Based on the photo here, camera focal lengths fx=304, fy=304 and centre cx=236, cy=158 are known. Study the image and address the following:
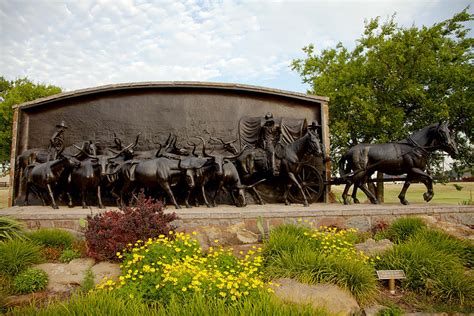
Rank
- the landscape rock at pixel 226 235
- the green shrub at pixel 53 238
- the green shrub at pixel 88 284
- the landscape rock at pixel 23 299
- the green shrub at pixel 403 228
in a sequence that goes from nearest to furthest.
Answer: the landscape rock at pixel 23 299
the green shrub at pixel 88 284
the green shrub at pixel 53 238
the landscape rock at pixel 226 235
the green shrub at pixel 403 228

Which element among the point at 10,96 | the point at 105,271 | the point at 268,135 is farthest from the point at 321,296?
the point at 10,96

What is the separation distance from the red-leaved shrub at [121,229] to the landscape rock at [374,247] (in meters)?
4.19

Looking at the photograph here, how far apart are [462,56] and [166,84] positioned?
1477cm

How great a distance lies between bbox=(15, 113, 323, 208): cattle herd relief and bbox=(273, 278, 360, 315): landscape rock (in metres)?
4.66

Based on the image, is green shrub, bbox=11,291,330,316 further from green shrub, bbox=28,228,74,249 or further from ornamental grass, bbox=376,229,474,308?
green shrub, bbox=28,228,74,249

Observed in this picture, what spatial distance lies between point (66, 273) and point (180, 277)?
2.68 m

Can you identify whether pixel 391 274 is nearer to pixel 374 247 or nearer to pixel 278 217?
pixel 374 247

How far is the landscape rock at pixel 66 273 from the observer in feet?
17.6

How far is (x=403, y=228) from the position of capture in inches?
294

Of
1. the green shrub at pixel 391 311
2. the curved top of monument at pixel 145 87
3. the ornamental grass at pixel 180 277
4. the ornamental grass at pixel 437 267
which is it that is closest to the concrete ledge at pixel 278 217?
the ornamental grass at pixel 437 267

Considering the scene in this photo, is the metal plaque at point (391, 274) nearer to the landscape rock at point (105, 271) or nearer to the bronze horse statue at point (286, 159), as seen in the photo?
the bronze horse statue at point (286, 159)

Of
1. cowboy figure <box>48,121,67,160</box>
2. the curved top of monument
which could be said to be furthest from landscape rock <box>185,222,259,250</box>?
cowboy figure <box>48,121,67,160</box>

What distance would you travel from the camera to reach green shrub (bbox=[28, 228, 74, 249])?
6888mm

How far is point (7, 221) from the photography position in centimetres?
699
